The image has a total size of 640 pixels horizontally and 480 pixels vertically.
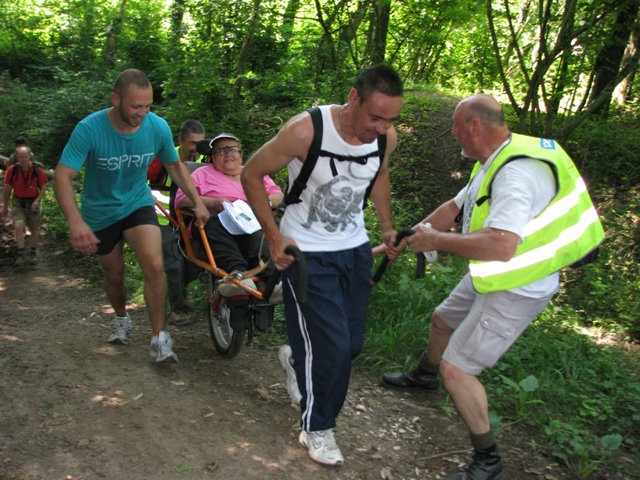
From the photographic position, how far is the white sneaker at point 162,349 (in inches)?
179

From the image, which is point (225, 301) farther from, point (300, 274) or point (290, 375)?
point (300, 274)

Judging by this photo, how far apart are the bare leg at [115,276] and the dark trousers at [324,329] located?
197 cm

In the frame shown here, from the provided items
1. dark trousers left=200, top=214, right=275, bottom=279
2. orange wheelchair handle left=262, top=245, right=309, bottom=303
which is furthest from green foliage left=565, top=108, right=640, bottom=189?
orange wheelchair handle left=262, top=245, right=309, bottom=303

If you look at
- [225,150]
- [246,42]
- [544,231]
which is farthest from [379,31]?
[544,231]

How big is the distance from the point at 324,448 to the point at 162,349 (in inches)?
65.5

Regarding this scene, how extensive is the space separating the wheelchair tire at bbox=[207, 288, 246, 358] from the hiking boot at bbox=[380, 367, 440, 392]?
1.19 m

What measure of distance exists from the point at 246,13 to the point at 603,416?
987 centimetres

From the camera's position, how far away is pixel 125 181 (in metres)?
4.61

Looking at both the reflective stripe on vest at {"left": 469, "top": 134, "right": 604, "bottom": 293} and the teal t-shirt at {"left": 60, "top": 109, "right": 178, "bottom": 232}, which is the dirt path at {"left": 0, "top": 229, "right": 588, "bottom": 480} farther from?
the reflective stripe on vest at {"left": 469, "top": 134, "right": 604, "bottom": 293}

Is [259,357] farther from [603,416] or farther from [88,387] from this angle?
[603,416]

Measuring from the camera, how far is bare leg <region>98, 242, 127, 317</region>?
15.7 feet

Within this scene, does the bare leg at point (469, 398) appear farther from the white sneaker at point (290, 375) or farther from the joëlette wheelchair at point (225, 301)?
the joëlette wheelchair at point (225, 301)

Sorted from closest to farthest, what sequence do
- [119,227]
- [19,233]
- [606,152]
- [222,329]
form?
[119,227]
[222,329]
[606,152]
[19,233]

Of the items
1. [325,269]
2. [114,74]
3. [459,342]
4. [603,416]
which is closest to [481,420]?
[459,342]
